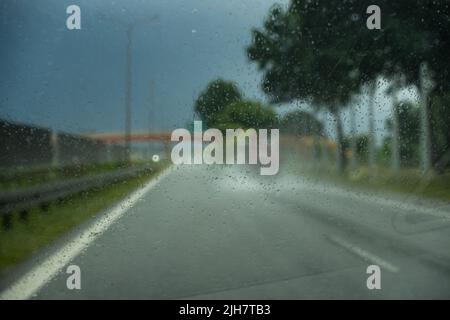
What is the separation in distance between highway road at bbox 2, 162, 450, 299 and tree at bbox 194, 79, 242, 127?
0.50 m

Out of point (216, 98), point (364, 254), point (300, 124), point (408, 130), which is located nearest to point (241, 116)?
point (216, 98)

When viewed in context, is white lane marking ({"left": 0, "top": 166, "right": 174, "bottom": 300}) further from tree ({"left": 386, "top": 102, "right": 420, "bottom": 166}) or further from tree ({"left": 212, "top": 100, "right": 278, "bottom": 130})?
tree ({"left": 386, "top": 102, "right": 420, "bottom": 166})

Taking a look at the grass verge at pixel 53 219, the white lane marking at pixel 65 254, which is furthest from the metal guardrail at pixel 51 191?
the white lane marking at pixel 65 254

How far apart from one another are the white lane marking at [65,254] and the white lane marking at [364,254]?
2.13m

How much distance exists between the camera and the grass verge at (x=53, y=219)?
6.23 metres

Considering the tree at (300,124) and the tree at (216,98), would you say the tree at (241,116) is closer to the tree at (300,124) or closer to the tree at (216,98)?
the tree at (216,98)

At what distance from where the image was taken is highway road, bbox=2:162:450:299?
5281 mm

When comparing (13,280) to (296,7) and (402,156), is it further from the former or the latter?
(402,156)

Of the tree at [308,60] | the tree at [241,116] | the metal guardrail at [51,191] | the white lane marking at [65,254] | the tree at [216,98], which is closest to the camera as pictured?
the white lane marking at [65,254]

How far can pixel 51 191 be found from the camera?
24.4 feet

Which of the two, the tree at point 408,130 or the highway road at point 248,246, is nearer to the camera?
the highway road at point 248,246

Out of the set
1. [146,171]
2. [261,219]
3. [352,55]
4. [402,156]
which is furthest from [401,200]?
[146,171]

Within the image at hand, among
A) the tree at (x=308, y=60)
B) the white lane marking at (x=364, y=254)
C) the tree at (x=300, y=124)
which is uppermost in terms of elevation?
the tree at (x=308, y=60)

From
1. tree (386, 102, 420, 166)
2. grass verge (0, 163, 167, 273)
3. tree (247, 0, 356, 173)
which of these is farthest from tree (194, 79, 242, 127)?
tree (386, 102, 420, 166)
